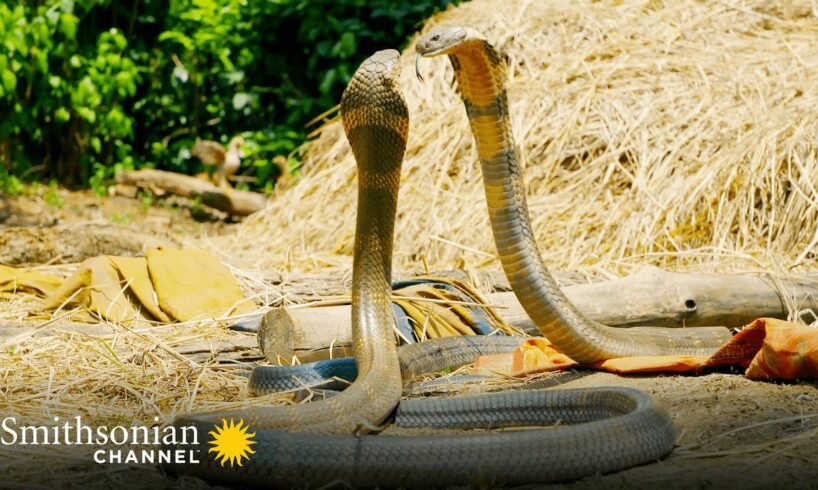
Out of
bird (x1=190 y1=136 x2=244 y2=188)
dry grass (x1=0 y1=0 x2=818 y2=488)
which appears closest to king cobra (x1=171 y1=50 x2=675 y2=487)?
dry grass (x1=0 y1=0 x2=818 y2=488)

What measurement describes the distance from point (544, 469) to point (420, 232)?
4.22 meters

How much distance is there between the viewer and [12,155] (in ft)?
34.4

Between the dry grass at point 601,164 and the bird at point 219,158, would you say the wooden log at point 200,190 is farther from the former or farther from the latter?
the dry grass at point 601,164

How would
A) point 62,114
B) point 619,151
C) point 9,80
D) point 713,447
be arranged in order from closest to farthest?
point 713,447, point 619,151, point 9,80, point 62,114

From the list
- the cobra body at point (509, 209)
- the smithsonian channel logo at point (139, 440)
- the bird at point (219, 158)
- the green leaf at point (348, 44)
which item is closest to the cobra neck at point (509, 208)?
the cobra body at point (509, 209)

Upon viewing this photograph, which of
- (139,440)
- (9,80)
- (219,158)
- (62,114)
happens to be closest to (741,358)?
(139,440)

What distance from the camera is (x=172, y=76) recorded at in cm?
1096

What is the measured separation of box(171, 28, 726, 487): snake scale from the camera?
8.61ft

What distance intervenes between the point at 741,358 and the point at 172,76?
8.42 meters

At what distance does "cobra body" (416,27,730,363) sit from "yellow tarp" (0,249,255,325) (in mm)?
1672

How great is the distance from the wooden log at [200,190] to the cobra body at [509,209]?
582 cm

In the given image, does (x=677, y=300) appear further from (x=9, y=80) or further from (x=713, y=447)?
(x=9, y=80)

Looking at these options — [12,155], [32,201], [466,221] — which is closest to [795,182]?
[466,221]

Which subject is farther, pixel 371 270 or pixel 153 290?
pixel 153 290
